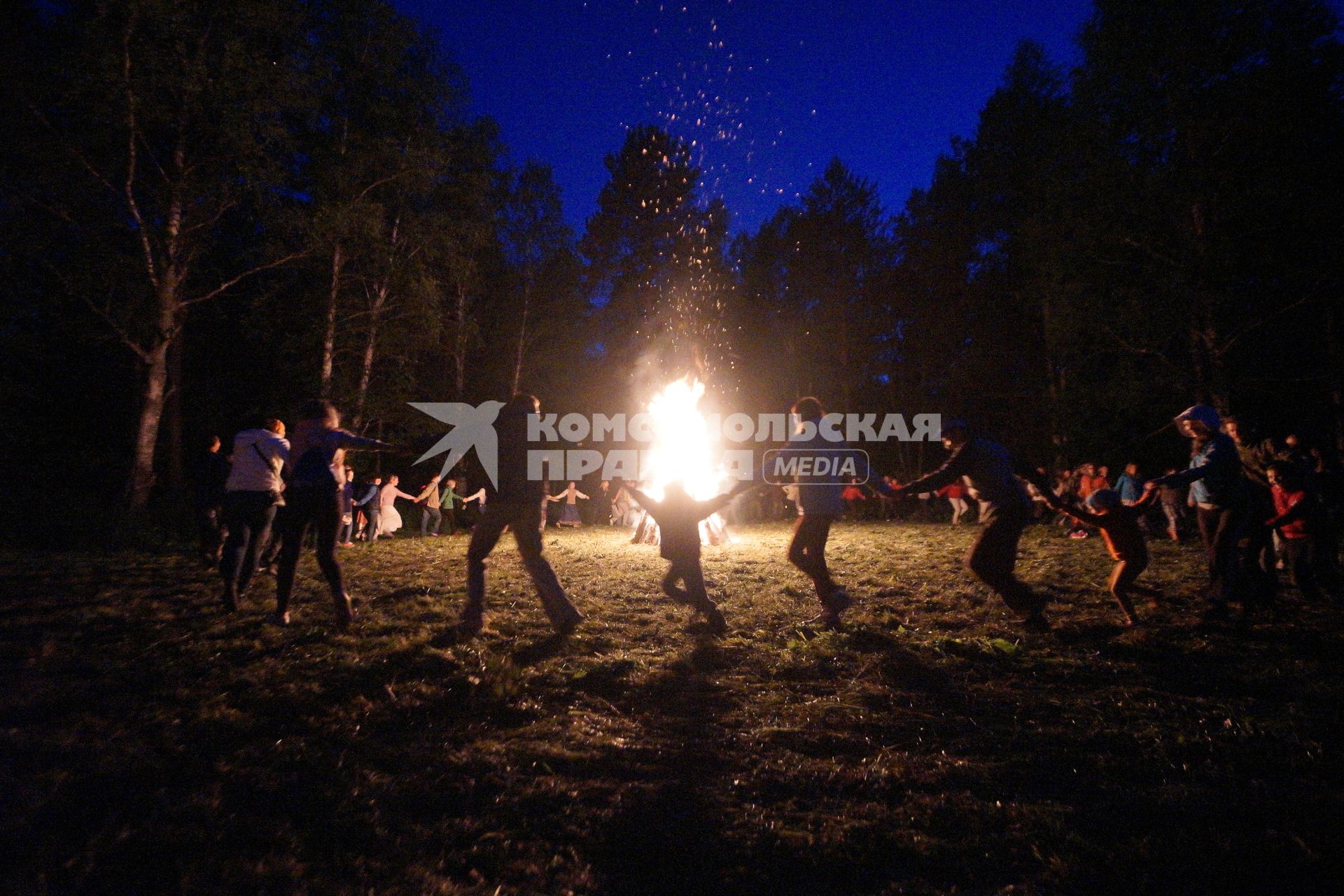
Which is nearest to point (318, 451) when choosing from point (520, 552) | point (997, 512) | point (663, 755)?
point (520, 552)

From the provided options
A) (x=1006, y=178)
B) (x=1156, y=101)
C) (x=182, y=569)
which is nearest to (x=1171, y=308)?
(x=1156, y=101)

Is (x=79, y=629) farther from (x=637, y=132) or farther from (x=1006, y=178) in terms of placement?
(x=637, y=132)

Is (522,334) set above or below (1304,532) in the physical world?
above

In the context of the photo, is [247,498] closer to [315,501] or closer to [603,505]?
[315,501]

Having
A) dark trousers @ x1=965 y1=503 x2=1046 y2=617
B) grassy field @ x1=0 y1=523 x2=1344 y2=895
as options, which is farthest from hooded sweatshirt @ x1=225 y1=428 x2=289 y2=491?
dark trousers @ x1=965 y1=503 x2=1046 y2=617

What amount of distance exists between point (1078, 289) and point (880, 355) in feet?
48.5

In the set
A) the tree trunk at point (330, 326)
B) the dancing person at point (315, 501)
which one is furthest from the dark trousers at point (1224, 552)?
the tree trunk at point (330, 326)

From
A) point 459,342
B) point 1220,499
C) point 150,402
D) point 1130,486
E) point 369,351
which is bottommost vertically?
point 1220,499

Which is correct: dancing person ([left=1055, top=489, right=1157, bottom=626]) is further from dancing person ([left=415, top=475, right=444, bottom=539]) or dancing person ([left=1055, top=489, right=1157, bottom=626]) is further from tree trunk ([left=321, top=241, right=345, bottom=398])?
tree trunk ([left=321, top=241, right=345, bottom=398])

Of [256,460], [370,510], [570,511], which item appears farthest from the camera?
[570,511]

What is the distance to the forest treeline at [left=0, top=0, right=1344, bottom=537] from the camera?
48.2 feet

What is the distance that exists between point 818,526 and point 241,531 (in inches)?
216

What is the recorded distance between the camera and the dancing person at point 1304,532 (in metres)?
6.83

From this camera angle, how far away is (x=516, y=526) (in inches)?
229
